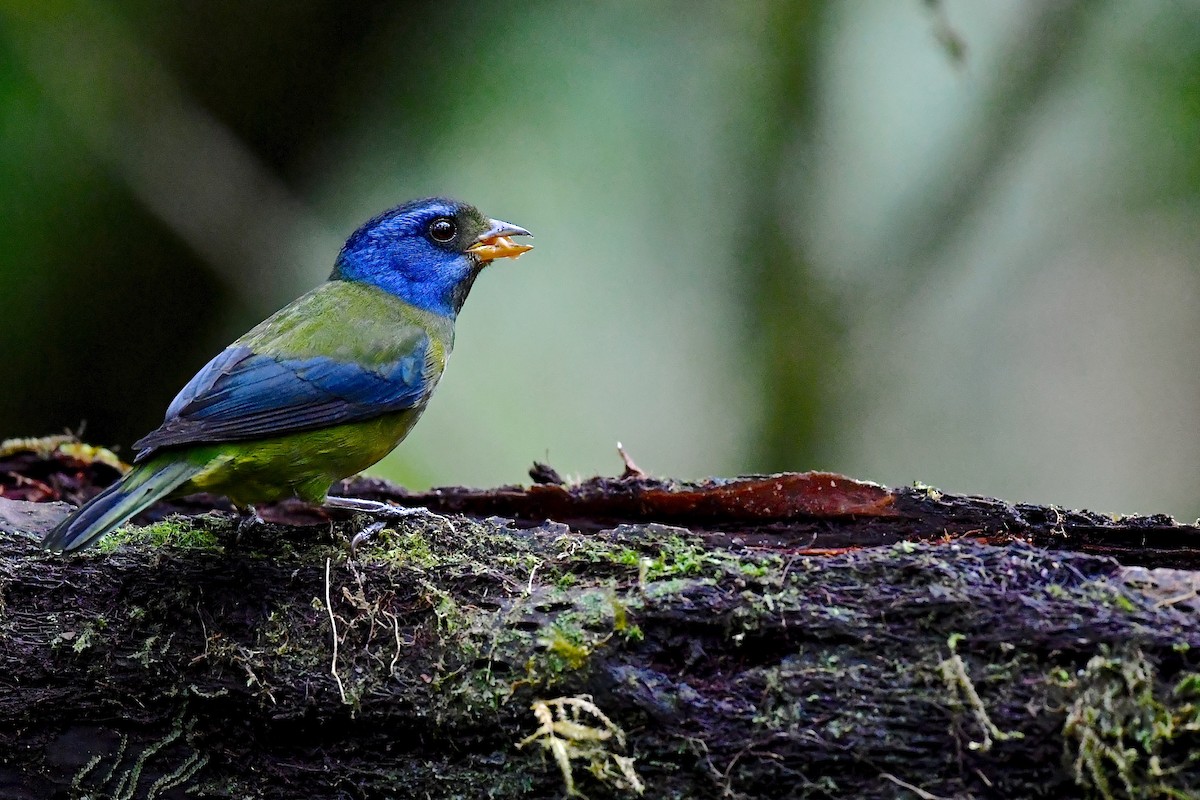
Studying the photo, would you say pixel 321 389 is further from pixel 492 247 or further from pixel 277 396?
pixel 492 247

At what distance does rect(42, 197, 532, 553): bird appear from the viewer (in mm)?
3564

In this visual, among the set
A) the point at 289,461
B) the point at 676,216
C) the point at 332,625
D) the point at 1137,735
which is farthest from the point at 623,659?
the point at 676,216

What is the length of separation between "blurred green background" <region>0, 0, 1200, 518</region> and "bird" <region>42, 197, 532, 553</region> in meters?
1.99

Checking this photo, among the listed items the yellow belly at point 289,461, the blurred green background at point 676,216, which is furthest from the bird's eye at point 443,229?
the blurred green background at point 676,216

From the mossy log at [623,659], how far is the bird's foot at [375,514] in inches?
2.0

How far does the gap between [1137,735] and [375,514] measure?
2.35m

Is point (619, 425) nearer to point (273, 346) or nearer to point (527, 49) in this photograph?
point (527, 49)

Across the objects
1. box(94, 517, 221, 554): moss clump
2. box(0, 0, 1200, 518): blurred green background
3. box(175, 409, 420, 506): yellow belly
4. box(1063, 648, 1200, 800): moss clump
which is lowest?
box(1063, 648, 1200, 800): moss clump

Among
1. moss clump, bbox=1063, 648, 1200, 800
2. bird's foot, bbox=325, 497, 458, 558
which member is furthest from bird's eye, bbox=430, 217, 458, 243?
moss clump, bbox=1063, 648, 1200, 800

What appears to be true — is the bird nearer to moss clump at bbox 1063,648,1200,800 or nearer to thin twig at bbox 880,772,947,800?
thin twig at bbox 880,772,947,800

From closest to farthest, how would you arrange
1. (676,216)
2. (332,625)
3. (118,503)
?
(332,625), (118,503), (676,216)

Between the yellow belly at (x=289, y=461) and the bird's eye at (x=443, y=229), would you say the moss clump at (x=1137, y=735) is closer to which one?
the yellow belly at (x=289, y=461)

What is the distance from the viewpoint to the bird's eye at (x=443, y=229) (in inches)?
194

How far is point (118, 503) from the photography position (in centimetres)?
332
